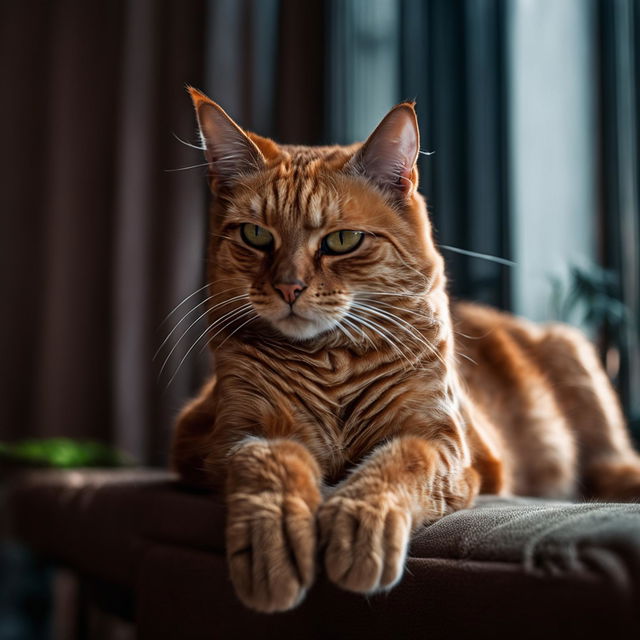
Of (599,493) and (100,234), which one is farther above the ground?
(100,234)

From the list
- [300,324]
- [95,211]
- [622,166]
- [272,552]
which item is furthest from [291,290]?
[95,211]

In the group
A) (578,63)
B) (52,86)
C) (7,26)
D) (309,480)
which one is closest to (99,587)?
(309,480)

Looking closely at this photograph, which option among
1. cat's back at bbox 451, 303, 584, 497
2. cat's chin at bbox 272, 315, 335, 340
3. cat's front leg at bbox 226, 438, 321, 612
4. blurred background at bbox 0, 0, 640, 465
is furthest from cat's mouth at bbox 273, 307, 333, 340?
blurred background at bbox 0, 0, 640, 465

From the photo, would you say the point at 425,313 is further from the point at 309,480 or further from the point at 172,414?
the point at 172,414

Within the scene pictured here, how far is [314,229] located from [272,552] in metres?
0.52

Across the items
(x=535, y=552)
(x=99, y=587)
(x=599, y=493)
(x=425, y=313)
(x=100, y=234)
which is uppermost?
(x=100, y=234)

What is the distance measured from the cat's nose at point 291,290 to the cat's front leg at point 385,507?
0.82ft

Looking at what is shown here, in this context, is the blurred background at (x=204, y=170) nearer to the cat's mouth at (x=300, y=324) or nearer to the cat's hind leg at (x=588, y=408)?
the cat's hind leg at (x=588, y=408)

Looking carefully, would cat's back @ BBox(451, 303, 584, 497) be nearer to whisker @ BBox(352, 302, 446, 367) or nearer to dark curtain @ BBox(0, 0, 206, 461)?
whisker @ BBox(352, 302, 446, 367)

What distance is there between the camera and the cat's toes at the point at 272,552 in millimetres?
795

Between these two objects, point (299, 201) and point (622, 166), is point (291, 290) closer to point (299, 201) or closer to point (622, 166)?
point (299, 201)

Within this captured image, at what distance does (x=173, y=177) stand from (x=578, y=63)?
1777 mm

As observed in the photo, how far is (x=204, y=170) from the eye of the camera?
3014mm

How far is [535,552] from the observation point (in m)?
0.71
